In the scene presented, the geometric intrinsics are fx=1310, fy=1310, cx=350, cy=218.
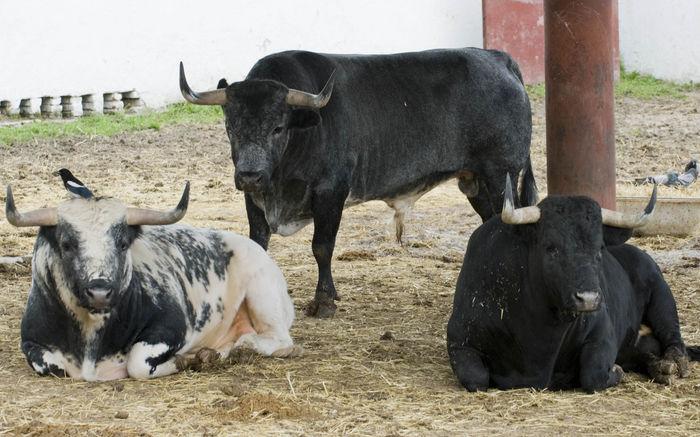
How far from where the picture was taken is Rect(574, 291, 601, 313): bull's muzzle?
5.68 meters

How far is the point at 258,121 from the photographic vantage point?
8.05 metres

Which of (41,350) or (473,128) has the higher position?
(473,128)

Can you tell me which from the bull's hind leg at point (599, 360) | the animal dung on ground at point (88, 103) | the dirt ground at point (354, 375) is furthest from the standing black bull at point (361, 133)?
the animal dung on ground at point (88, 103)

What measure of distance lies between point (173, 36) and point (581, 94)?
1008cm

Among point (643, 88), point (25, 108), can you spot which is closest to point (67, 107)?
point (25, 108)

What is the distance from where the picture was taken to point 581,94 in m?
8.34

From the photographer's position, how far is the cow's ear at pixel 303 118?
8.26 m

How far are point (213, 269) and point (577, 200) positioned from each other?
6.98ft

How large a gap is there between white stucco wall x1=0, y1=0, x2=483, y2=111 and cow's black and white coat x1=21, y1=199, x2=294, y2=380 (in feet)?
31.0

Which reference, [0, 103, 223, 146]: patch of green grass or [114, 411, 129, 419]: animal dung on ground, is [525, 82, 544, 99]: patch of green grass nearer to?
[0, 103, 223, 146]: patch of green grass

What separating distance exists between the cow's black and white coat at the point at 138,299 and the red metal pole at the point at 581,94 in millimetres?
2262

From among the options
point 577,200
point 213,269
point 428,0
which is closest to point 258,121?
point 213,269

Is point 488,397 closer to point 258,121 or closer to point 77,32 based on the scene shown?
point 258,121

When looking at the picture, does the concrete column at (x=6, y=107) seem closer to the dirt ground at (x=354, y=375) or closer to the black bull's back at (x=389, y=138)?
the dirt ground at (x=354, y=375)
